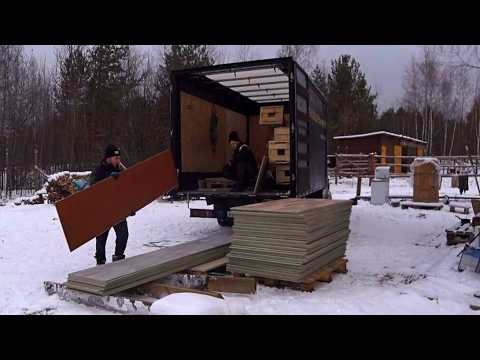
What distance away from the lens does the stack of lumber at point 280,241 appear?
5004 mm

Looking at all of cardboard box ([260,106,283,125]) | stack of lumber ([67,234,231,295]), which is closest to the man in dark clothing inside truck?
cardboard box ([260,106,283,125])

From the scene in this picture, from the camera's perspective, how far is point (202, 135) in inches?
368

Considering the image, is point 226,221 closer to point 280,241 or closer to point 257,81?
point 257,81

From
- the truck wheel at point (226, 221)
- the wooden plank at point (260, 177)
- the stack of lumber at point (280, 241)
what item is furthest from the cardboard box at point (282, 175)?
the stack of lumber at point (280, 241)

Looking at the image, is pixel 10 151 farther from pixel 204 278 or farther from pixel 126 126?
pixel 204 278

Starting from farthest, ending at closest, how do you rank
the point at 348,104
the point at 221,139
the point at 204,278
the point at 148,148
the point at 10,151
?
the point at 348,104
the point at 148,148
the point at 10,151
the point at 221,139
the point at 204,278

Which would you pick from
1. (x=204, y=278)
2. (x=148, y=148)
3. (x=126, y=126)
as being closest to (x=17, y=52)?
(x=126, y=126)

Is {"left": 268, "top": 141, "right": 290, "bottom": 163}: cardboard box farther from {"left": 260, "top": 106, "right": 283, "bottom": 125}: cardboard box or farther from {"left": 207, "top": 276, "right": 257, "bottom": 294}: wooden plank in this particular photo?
{"left": 207, "top": 276, "right": 257, "bottom": 294}: wooden plank

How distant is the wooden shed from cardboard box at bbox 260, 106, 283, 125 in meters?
20.9

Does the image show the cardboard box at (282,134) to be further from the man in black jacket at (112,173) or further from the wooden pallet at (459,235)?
the wooden pallet at (459,235)

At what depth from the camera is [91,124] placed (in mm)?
25062

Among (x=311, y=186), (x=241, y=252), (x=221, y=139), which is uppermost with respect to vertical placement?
(x=221, y=139)

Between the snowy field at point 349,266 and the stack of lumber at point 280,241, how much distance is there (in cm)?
29

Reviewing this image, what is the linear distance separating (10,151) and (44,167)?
264 centimetres
